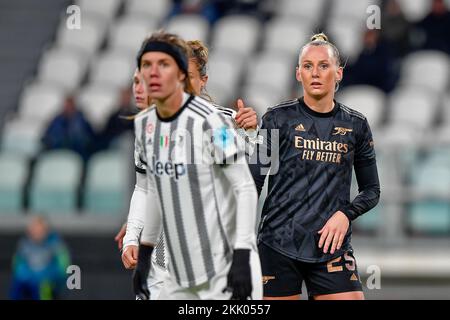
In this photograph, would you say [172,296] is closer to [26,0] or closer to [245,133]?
[245,133]

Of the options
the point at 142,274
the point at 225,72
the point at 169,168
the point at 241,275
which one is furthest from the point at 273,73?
the point at 241,275

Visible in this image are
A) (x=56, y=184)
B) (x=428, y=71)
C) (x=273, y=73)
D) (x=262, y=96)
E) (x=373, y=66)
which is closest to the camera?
(x=56, y=184)

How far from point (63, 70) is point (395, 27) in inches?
166

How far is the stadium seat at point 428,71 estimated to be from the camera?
13.7 m

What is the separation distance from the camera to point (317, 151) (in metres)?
6.21

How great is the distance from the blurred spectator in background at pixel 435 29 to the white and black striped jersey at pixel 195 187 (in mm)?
8688

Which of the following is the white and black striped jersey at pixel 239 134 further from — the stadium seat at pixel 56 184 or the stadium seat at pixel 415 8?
the stadium seat at pixel 415 8

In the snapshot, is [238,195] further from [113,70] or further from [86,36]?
[86,36]

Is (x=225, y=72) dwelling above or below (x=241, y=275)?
above

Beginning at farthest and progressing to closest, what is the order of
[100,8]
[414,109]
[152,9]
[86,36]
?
[100,8]
[152,9]
[86,36]
[414,109]

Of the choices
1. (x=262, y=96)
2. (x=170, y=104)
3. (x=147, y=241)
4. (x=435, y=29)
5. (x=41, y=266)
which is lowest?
(x=41, y=266)

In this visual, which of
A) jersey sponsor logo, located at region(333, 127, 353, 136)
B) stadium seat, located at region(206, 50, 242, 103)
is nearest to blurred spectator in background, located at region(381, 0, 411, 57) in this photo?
stadium seat, located at region(206, 50, 242, 103)

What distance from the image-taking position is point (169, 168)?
18.0 feet

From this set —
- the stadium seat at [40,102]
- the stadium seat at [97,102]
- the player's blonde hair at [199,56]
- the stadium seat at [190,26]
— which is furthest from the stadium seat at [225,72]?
the player's blonde hair at [199,56]
